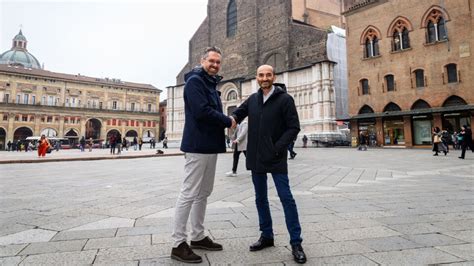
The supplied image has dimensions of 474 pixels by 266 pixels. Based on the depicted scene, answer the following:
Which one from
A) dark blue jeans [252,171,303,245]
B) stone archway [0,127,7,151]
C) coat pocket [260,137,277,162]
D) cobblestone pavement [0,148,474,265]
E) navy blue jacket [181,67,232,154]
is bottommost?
cobblestone pavement [0,148,474,265]

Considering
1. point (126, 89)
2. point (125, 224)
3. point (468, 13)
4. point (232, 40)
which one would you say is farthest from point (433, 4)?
point (126, 89)

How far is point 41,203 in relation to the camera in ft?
14.1

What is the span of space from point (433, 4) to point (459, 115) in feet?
28.6

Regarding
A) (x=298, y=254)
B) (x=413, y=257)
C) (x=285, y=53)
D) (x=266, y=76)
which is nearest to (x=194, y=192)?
(x=298, y=254)

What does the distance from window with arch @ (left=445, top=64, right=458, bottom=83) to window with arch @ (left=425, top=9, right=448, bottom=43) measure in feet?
6.93

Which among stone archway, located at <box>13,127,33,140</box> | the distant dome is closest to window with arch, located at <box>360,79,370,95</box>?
stone archway, located at <box>13,127,33,140</box>

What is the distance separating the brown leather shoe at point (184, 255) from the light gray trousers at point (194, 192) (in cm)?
9

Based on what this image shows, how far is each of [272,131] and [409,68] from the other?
2469cm

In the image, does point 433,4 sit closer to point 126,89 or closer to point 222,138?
point 222,138

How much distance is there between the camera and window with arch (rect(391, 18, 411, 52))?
23.1 metres

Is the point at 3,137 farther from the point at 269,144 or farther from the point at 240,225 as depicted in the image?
the point at 269,144

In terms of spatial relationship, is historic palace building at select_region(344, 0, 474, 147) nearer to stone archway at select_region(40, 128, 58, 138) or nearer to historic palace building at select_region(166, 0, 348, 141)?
historic palace building at select_region(166, 0, 348, 141)

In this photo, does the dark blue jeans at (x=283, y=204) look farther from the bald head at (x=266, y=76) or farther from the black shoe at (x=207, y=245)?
the bald head at (x=266, y=76)

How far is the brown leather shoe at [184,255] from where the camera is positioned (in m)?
2.24
